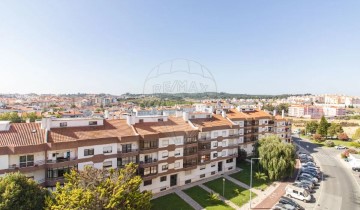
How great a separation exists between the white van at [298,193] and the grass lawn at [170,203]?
1766 cm

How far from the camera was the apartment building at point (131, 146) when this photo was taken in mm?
29906

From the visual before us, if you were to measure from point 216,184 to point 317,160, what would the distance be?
36056mm

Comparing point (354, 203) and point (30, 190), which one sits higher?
point (30, 190)

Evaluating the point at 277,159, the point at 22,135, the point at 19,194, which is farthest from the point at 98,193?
the point at 277,159

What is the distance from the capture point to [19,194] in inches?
920

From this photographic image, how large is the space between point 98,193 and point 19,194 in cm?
792

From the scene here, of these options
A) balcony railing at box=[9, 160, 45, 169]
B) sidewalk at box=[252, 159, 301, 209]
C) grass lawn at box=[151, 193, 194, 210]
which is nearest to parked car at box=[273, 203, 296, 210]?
sidewalk at box=[252, 159, 301, 209]

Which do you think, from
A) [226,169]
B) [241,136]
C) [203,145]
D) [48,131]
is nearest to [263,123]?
[241,136]

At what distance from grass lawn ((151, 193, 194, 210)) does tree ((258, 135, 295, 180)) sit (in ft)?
63.9

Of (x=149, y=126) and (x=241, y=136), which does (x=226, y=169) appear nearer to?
(x=241, y=136)

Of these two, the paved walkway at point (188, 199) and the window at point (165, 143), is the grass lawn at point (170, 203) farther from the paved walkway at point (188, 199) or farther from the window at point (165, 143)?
the window at point (165, 143)

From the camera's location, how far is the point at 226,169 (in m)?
53.3

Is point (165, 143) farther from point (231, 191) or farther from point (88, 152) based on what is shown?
point (231, 191)

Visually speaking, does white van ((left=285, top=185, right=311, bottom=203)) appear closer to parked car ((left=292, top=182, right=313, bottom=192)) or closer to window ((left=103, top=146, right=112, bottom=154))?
parked car ((left=292, top=182, right=313, bottom=192))
